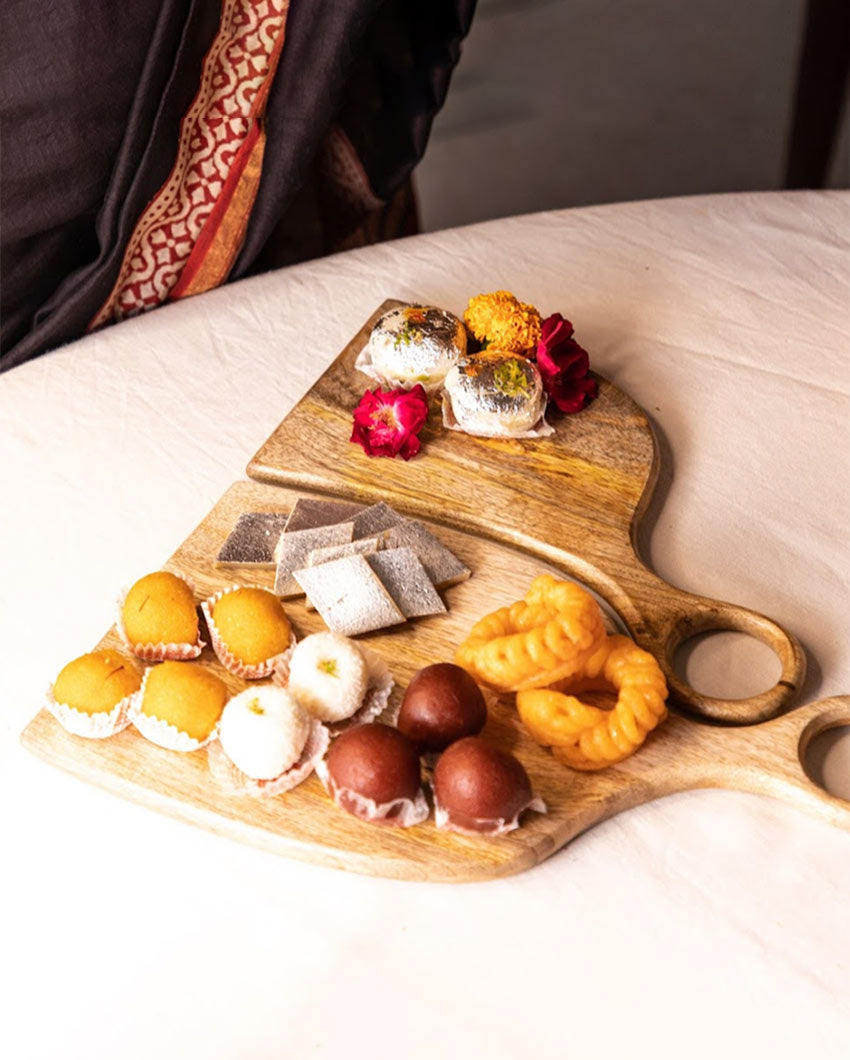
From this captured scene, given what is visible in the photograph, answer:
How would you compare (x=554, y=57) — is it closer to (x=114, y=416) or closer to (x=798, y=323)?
(x=798, y=323)

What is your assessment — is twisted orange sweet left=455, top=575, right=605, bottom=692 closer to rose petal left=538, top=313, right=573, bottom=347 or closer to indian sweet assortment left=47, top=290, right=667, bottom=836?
indian sweet assortment left=47, top=290, right=667, bottom=836

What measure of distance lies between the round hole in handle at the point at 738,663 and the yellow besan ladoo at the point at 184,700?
1.20 feet

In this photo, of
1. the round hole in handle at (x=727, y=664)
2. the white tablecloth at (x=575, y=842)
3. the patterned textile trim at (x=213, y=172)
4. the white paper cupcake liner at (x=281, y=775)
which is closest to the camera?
the white tablecloth at (x=575, y=842)

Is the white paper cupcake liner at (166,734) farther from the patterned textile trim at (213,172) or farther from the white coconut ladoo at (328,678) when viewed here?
A: the patterned textile trim at (213,172)

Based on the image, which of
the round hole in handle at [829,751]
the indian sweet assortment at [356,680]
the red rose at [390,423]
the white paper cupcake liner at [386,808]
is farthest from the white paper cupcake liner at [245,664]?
the round hole in handle at [829,751]

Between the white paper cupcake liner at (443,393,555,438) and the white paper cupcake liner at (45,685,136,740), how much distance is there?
0.46m

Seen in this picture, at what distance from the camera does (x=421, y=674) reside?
37.0 inches

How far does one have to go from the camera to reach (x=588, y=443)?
1272 millimetres

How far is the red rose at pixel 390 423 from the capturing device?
1242 mm

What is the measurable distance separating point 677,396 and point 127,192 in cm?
65

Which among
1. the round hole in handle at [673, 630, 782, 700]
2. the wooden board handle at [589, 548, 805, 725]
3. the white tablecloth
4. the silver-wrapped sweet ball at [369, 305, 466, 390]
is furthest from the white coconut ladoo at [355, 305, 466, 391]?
the round hole in handle at [673, 630, 782, 700]

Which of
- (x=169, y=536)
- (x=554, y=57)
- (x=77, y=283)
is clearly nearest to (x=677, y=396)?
(x=169, y=536)

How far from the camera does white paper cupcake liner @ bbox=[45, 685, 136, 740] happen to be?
952mm

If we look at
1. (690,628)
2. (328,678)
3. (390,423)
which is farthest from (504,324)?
(328,678)
